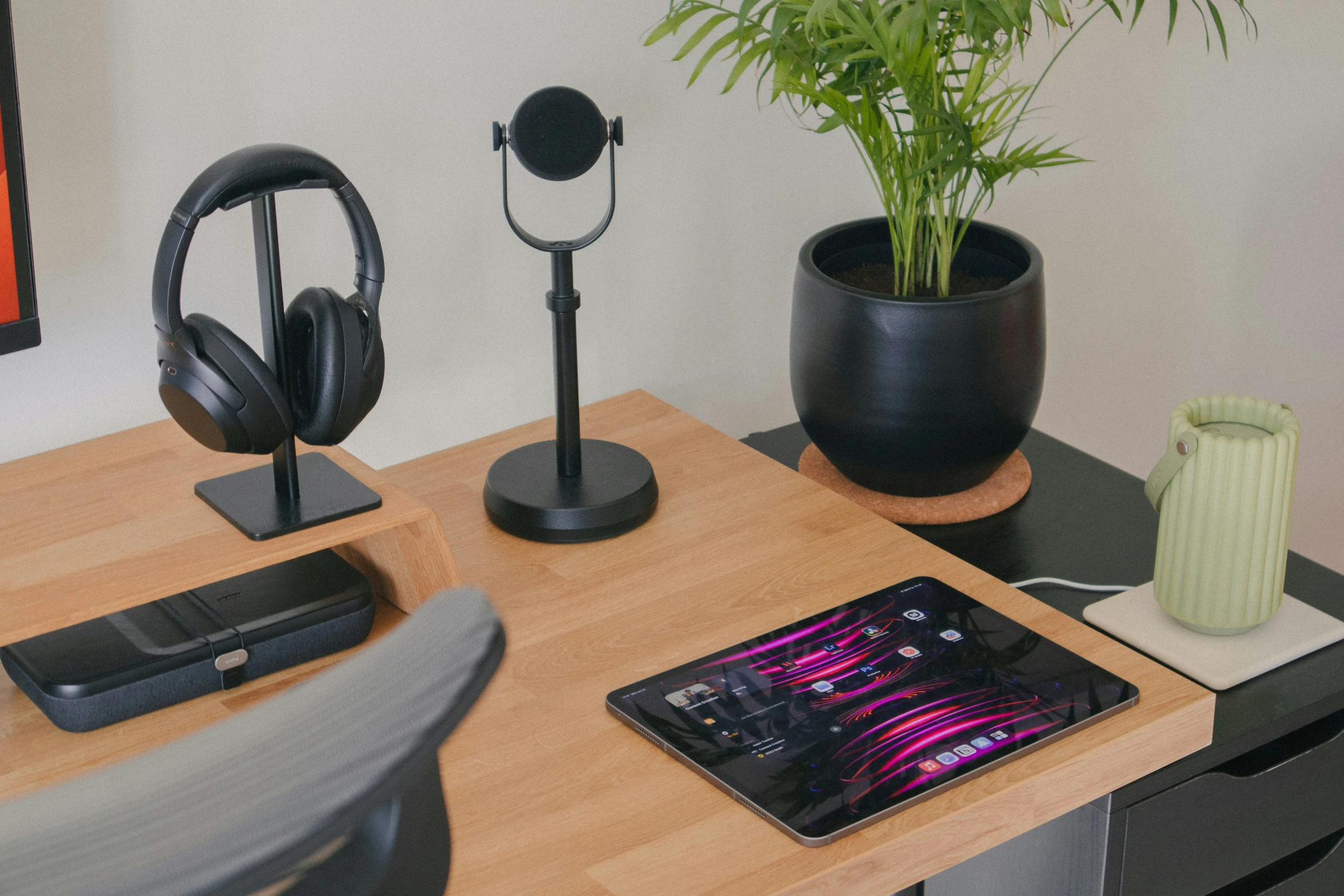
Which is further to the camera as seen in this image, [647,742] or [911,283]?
[911,283]

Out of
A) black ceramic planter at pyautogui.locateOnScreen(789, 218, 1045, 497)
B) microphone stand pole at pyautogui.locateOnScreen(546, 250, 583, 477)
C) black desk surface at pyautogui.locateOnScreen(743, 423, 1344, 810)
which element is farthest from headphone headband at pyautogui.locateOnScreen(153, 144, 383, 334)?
black desk surface at pyautogui.locateOnScreen(743, 423, 1344, 810)

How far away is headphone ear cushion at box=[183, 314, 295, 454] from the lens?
37.4 inches

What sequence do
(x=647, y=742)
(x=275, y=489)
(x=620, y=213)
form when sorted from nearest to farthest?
(x=647, y=742) → (x=275, y=489) → (x=620, y=213)

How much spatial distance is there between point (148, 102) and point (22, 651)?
519mm

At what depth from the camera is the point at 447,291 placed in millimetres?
1461

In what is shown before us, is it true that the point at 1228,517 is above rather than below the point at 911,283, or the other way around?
below

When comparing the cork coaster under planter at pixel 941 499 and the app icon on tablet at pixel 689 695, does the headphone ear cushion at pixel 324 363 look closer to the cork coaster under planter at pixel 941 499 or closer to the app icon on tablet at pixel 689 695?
the app icon on tablet at pixel 689 695

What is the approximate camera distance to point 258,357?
3.11ft

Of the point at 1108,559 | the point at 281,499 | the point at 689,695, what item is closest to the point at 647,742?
the point at 689,695

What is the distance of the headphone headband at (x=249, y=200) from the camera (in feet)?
3.06

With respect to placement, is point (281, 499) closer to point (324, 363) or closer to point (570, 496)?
point (324, 363)

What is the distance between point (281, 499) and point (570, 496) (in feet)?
0.92

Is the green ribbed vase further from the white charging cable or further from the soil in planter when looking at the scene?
the soil in planter

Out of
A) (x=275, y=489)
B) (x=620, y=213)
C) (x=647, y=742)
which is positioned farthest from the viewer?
(x=620, y=213)
